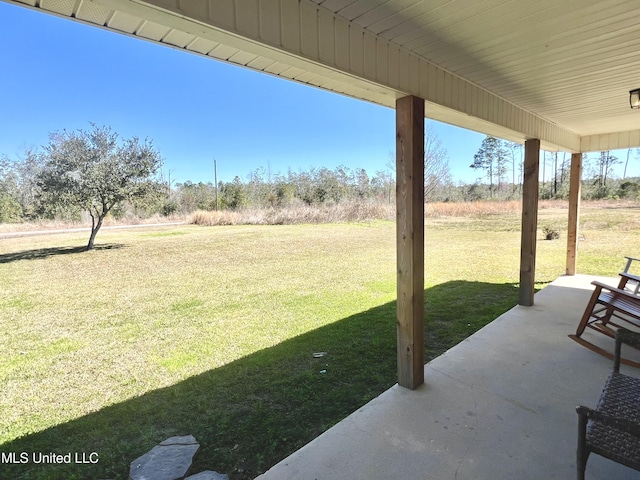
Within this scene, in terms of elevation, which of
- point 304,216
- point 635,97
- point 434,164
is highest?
point 434,164

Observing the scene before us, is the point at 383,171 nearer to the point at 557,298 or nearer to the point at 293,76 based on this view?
the point at 557,298

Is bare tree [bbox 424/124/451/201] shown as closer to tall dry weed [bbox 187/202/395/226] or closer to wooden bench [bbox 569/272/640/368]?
tall dry weed [bbox 187/202/395/226]

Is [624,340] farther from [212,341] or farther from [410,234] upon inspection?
[212,341]

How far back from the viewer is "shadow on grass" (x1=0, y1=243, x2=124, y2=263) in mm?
8469

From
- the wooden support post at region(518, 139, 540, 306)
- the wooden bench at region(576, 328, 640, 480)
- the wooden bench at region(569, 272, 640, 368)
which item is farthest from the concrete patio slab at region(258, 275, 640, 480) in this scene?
the wooden support post at region(518, 139, 540, 306)

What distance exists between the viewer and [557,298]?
162 inches

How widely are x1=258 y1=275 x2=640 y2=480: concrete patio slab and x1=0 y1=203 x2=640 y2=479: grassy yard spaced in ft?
0.76

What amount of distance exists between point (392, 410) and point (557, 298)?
3349 mm

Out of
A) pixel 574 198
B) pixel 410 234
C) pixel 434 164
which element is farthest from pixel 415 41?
pixel 434 164

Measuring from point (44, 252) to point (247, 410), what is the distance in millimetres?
10194

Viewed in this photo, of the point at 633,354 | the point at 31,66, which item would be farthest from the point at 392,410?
the point at 31,66

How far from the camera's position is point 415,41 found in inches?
70.1

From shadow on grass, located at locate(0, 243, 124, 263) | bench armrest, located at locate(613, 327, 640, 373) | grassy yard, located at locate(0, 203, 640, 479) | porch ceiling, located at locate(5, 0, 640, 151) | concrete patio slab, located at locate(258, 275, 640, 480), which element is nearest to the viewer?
porch ceiling, located at locate(5, 0, 640, 151)

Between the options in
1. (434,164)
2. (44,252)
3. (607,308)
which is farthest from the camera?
(434,164)
